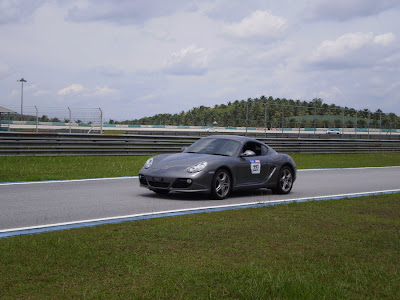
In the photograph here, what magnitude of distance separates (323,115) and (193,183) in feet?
99.9

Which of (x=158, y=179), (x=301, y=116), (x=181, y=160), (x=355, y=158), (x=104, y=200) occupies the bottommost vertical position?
(x=355, y=158)

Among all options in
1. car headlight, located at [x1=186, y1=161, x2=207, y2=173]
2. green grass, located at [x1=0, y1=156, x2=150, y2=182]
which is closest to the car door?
car headlight, located at [x1=186, y1=161, x2=207, y2=173]

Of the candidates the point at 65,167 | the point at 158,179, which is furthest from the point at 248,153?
the point at 65,167

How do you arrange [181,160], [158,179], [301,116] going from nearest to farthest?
[158,179]
[181,160]
[301,116]

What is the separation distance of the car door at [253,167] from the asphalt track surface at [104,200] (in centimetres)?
33

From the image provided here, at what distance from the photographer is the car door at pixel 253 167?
10.4m

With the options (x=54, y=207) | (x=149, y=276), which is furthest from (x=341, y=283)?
(x=54, y=207)

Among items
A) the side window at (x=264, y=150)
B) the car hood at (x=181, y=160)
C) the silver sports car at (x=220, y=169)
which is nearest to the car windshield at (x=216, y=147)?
the silver sports car at (x=220, y=169)

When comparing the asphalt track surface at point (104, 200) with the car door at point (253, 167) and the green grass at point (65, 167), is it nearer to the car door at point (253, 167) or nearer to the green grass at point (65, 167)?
the car door at point (253, 167)

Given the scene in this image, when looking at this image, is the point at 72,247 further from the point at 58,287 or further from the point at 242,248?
the point at 242,248

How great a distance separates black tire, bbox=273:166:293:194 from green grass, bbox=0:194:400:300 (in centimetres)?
393

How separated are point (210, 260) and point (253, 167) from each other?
19.3ft

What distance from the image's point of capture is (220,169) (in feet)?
32.7

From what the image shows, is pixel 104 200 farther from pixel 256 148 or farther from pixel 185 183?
pixel 256 148
